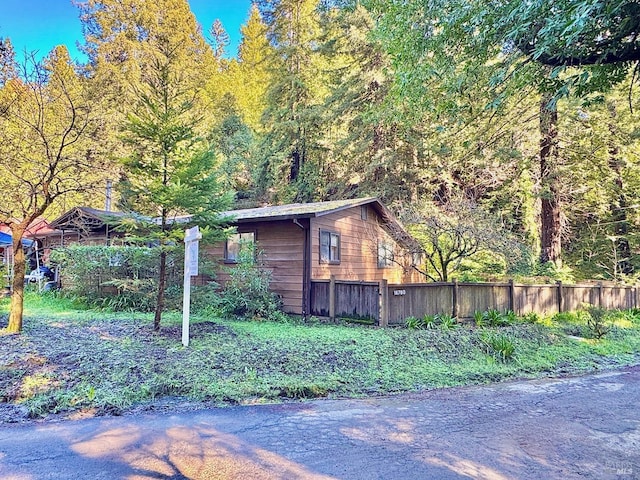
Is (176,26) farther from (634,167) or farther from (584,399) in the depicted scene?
(584,399)

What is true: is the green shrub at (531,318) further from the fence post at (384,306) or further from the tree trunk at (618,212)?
the tree trunk at (618,212)

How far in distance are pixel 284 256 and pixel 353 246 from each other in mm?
2673

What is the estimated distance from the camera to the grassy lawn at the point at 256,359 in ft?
15.3

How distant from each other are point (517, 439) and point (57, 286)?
16.8 m

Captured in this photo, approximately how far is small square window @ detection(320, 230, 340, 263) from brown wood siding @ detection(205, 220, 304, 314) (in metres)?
0.69

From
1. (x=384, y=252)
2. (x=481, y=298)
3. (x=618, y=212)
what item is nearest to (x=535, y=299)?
(x=481, y=298)

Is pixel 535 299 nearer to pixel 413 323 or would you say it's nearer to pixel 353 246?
pixel 413 323

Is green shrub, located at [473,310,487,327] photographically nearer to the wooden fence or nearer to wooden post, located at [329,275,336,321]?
the wooden fence

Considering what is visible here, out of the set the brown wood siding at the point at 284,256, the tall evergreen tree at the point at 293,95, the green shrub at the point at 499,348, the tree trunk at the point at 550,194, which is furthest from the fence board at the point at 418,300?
the tall evergreen tree at the point at 293,95

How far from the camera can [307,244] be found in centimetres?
1057

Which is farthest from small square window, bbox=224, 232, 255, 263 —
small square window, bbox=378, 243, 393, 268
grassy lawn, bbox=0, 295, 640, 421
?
small square window, bbox=378, 243, 393, 268

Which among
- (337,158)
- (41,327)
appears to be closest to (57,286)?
(41,327)

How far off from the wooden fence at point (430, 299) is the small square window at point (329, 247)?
3.67ft

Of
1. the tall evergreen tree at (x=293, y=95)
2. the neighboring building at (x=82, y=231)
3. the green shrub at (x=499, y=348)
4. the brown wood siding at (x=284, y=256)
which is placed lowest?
the green shrub at (x=499, y=348)
